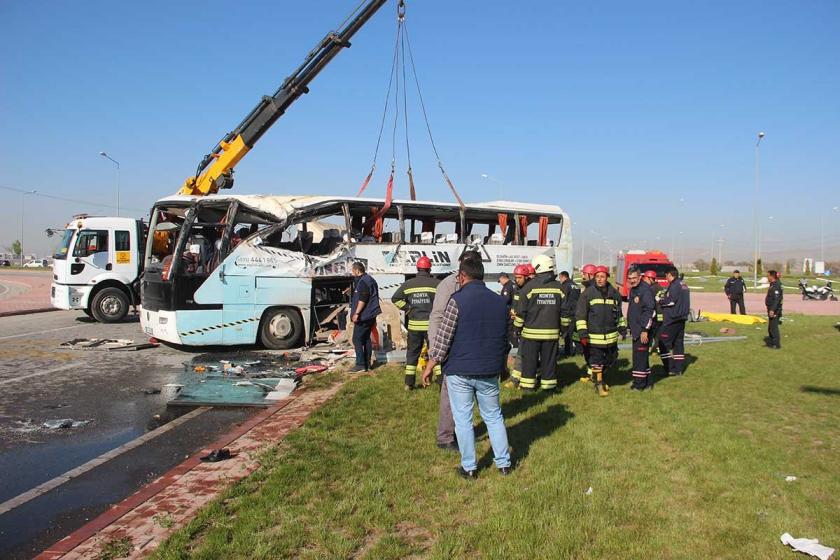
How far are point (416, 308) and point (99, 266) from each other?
1235 centimetres

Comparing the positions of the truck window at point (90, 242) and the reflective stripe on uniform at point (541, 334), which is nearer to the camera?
the reflective stripe on uniform at point (541, 334)

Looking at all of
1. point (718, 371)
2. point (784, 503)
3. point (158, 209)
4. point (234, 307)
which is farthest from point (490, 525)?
point (158, 209)

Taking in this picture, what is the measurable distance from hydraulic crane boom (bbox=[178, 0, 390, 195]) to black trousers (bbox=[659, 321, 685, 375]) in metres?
9.45

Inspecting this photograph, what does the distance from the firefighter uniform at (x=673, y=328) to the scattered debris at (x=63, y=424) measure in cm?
839

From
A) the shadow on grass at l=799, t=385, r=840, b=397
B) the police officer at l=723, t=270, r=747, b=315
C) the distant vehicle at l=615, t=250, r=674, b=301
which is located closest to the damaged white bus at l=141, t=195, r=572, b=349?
the shadow on grass at l=799, t=385, r=840, b=397

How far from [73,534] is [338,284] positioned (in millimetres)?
9309

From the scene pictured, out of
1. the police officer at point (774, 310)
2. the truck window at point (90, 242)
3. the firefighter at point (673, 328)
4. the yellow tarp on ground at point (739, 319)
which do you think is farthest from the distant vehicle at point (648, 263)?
the truck window at point (90, 242)

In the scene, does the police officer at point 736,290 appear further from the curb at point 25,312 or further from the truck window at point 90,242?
the curb at point 25,312

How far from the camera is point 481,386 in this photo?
5.09 m

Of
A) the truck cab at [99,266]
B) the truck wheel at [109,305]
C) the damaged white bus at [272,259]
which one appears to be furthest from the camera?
the truck wheel at [109,305]

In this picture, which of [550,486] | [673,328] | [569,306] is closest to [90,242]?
[569,306]

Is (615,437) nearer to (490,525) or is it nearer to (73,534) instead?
(490,525)

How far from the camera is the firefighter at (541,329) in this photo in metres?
8.02

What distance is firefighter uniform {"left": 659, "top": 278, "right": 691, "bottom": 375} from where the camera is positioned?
32.4 feet
